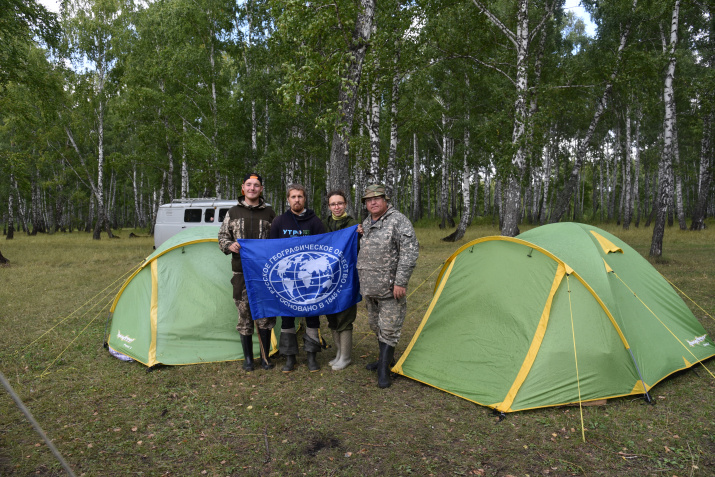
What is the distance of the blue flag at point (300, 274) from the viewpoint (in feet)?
16.3

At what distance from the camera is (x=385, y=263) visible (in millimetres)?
4570

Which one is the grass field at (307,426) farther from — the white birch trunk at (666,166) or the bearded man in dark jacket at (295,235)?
the white birch trunk at (666,166)

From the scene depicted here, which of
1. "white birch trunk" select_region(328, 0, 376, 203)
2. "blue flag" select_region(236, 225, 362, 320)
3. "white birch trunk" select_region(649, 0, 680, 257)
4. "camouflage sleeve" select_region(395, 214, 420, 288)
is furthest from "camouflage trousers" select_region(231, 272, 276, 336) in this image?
"white birch trunk" select_region(649, 0, 680, 257)

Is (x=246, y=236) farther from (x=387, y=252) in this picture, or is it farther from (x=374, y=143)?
(x=374, y=143)

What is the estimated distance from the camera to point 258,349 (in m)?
5.47

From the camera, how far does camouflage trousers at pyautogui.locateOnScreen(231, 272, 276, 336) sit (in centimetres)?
509

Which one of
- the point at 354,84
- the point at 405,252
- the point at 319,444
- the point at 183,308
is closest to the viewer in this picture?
the point at 319,444

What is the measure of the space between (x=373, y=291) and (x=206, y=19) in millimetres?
19519

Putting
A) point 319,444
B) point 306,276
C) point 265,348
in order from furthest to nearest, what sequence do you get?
point 265,348, point 306,276, point 319,444

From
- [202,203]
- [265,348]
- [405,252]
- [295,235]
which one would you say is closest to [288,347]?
[265,348]

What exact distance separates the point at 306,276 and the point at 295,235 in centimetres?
53

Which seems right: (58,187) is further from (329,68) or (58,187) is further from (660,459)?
(660,459)

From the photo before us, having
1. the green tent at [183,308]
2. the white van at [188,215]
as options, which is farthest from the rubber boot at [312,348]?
the white van at [188,215]

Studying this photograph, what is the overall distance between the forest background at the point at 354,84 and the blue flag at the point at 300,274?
338 centimetres
